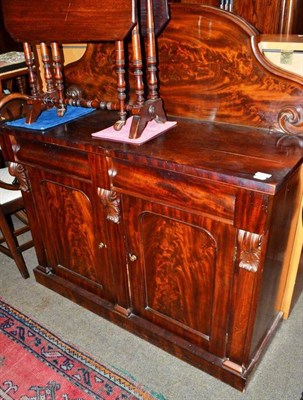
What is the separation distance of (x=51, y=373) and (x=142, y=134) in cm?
116

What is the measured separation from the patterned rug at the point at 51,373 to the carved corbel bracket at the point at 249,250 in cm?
74

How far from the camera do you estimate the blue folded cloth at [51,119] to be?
161 cm

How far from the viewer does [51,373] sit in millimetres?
1638

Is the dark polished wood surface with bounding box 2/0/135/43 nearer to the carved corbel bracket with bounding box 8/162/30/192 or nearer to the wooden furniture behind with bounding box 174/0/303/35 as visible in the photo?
the carved corbel bracket with bounding box 8/162/30/192

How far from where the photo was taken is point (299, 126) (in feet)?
4.38

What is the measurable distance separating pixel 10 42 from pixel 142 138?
2874mm

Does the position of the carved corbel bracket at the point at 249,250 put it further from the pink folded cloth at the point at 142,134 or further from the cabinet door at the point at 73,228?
the cabinet door at the point at 73,228

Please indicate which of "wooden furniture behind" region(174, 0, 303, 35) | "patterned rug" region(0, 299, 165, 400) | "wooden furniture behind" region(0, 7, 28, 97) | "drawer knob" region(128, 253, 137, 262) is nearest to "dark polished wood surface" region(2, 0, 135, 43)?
"wooden furniture behind" region(174, 0, 303, 35)

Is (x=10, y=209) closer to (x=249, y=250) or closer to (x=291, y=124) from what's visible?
(x=249, y=250)

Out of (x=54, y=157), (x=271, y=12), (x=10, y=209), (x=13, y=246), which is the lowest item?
(x=13, y=246)

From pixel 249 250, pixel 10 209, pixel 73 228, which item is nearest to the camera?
pixel 249 250

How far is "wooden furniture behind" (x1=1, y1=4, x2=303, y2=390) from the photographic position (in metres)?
1.20

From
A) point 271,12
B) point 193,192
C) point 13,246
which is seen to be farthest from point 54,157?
point 271,12

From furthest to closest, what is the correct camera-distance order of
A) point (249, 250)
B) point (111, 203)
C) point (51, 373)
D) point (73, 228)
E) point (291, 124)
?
point (73, 228) → point (51, 373) → point (111, 203) → point (291, 124) → point (249, 250)
